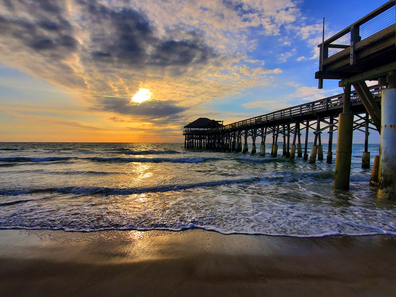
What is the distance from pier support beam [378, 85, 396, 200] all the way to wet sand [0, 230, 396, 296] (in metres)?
2.73

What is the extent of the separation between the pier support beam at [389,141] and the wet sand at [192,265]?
273 centimetres

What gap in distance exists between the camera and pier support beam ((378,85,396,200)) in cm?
534

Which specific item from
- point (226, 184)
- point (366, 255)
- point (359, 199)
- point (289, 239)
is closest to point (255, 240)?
point (289, 239)

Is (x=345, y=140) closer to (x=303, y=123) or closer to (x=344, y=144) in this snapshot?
(x=344, y=144)

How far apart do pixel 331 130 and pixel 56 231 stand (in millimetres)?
18338

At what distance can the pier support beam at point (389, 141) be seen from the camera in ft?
17.5

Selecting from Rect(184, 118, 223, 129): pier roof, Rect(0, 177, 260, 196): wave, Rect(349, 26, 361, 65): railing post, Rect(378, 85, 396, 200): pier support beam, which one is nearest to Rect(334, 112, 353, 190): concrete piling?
Rect(378, 85, 396, 200): pier support beam

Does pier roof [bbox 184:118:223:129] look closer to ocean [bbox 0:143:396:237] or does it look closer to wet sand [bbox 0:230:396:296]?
ocean [bbox 0:143:396:237]

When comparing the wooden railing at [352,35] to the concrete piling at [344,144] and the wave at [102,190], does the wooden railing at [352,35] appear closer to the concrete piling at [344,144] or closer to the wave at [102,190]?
the concrete piling at [344,144]

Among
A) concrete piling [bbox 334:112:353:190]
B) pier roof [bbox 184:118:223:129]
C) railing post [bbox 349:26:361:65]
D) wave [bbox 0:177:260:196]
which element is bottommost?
wave [bbox 0:177:260:196]

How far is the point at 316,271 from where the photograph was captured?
8.70 feet

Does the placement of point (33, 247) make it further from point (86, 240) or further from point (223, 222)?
point (223, 222)

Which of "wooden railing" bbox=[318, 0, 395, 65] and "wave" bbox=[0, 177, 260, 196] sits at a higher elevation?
"wooden railing" bbox=[318, 0, 395, 65]

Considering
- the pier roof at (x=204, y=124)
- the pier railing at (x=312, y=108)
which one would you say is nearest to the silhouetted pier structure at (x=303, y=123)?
the pier railing at (x=312, y=108)
